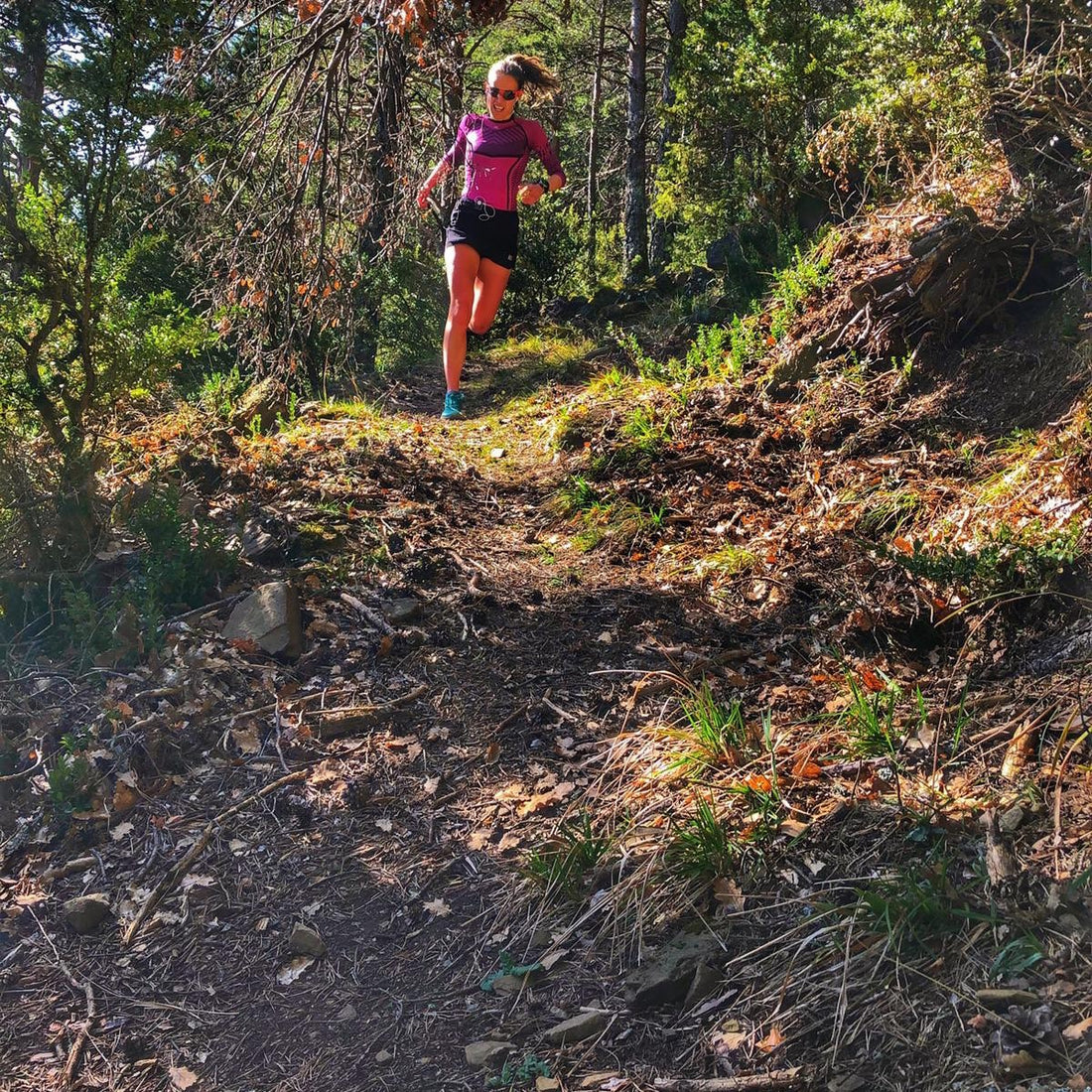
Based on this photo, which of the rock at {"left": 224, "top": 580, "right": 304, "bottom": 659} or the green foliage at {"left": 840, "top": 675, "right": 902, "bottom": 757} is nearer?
the green foliage at {"left": 840, "top": 675, "right": 902, "bottom": 757}

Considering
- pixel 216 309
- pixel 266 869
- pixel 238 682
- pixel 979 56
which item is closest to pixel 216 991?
pixel 266 869

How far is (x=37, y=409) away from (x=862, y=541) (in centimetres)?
389

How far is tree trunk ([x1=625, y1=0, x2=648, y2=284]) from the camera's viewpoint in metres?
12.0

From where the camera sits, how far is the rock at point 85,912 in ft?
9.48

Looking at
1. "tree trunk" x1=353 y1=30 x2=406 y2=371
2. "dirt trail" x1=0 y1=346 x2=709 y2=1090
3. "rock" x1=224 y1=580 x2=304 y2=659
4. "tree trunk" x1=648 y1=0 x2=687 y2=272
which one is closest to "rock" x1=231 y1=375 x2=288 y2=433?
"tree trunk" x1=353 y1=30 x2=406 y2=371

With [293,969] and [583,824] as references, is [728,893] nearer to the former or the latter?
[583,824]

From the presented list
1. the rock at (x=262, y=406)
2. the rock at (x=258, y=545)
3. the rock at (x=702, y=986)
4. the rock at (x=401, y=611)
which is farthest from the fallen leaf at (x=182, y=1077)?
the rock at (x=262, y=406)

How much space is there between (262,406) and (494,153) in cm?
227

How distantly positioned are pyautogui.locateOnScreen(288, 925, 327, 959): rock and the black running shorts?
4.25 m

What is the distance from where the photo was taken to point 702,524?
4.96 meters

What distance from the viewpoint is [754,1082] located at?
2.10m

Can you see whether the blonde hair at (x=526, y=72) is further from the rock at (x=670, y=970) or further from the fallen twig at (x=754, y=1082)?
the fallen twig at (x=754, y=1082)

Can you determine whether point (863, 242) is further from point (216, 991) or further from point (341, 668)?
point (216, 991)

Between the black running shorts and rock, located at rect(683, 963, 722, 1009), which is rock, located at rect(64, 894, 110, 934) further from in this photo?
the black running shorts
